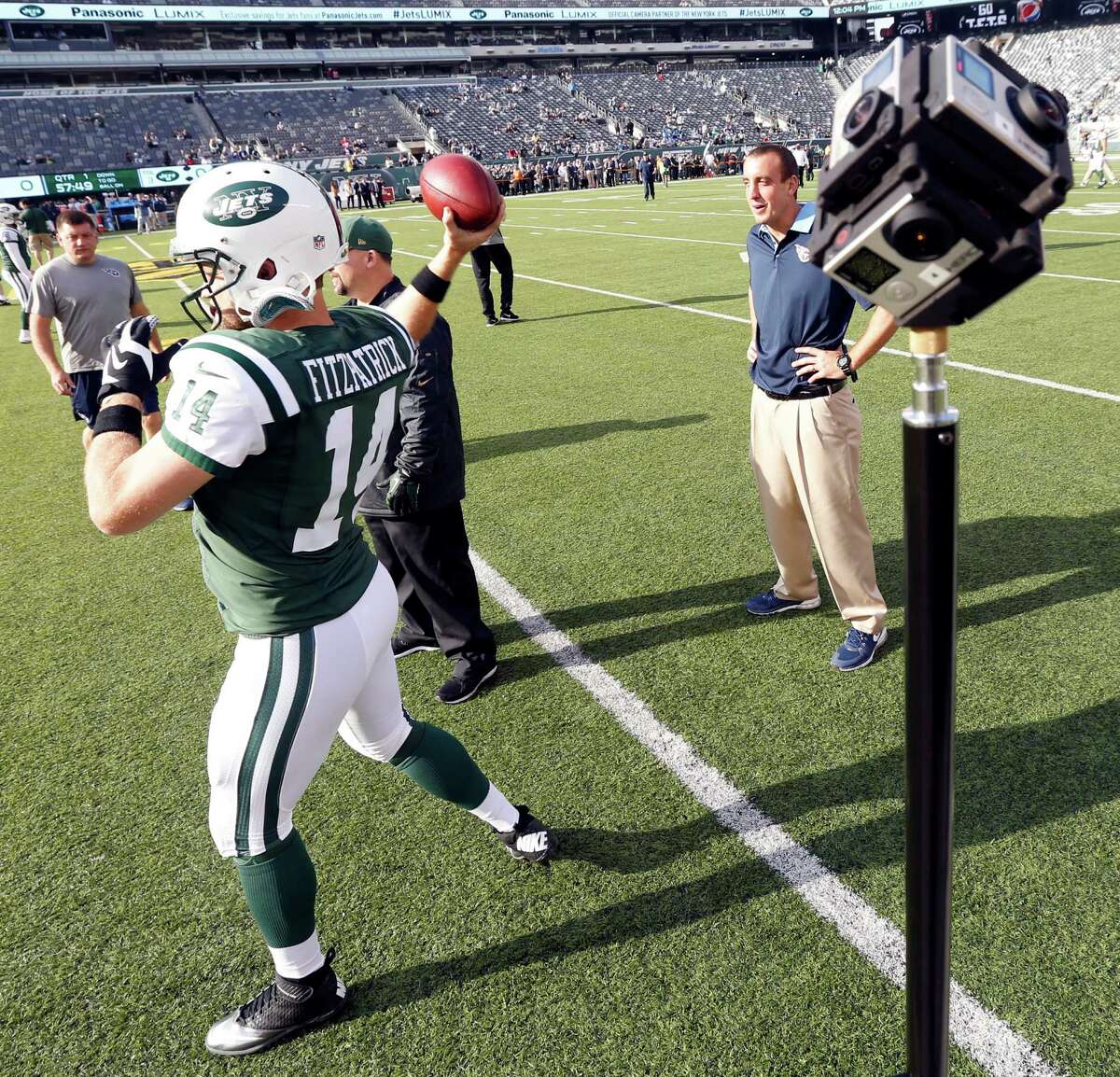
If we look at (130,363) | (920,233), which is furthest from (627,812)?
(920,233)

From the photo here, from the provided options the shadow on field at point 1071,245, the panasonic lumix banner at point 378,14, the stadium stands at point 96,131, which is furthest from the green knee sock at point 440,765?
the panasonic lumix banner at point 378,14

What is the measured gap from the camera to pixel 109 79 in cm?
5488

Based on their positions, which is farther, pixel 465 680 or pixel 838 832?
pixel 465 680

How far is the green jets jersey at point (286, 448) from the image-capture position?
1.78 meters

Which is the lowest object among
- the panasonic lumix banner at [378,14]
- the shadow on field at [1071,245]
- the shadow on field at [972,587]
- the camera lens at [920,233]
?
the shadow on field at [972,587]

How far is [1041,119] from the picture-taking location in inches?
38.9

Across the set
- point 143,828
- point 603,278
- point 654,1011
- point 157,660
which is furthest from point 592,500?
point 603,278

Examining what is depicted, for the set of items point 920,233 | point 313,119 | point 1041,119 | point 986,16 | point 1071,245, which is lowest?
point 1071,245

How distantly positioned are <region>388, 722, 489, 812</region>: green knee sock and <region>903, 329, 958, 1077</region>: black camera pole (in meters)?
1.51

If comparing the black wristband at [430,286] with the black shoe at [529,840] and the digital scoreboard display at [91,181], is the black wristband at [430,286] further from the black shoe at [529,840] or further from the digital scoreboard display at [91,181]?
the digital scoreboard display at [91,181]

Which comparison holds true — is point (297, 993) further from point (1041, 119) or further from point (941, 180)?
point (1041, 119)

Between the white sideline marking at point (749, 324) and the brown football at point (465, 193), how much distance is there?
1332 millimetres

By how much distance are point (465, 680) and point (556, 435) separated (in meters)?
3.78

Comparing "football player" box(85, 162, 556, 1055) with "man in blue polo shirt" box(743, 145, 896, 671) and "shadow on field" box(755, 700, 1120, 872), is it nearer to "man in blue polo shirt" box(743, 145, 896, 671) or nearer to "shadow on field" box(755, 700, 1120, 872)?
"shadow on field" box(755, 700, 1120, 872)
